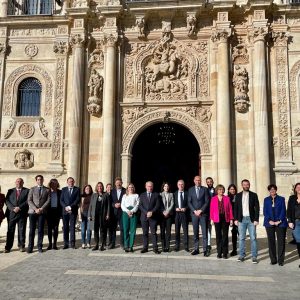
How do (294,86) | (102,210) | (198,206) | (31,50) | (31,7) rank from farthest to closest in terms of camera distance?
(31,7)
(31,50)
(294,86)
(102,210)
(198,206)

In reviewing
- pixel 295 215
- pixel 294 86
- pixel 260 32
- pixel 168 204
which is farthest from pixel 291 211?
pixel 260 32

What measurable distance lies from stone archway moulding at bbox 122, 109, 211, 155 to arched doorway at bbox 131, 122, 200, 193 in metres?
0.80

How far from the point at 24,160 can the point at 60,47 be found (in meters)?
4.98

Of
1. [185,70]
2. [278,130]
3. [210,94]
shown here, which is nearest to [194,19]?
[185,70]

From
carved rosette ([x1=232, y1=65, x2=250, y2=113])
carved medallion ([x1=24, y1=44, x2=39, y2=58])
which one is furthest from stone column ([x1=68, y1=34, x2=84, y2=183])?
carved rosette ([x1=232, y1=65, x2=250, y2=113])

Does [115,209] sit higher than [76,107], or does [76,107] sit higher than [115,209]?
[76,107]

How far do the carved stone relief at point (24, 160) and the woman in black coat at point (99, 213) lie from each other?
673 cm

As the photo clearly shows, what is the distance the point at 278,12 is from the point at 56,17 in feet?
30.1

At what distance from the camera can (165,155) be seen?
16.8m

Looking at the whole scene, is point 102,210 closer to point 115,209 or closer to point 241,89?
point 115,209

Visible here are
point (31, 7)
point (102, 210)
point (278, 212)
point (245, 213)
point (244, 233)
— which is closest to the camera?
point (278, 212)

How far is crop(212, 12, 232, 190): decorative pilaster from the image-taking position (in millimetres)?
14320

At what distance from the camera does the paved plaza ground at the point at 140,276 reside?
5480 millimetres

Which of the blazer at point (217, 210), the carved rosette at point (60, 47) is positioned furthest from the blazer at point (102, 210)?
the carved rosette at point (60, 47)
